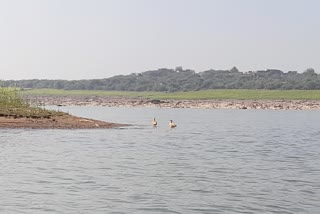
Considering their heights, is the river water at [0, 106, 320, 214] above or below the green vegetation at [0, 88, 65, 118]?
below

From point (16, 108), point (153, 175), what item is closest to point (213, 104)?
point (16, 108)

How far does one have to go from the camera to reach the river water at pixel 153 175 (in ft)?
59.4

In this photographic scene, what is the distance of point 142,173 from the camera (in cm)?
2459

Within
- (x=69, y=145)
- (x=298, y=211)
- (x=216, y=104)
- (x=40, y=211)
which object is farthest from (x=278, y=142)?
(x=216, y=104)

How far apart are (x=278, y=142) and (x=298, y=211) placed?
2561 cm

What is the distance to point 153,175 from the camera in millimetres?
24109

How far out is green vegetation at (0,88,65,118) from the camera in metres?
50.6

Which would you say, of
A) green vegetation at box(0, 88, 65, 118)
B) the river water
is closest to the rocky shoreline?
green vegetation at box(0, 88, 65, 118)

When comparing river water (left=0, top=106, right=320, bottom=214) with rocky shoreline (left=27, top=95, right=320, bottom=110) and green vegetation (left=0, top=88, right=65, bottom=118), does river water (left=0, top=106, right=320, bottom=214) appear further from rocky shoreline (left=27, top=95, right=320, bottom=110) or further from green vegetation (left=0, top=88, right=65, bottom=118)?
rocky shoreline (left=27, top=95, right=320, bottom=110)

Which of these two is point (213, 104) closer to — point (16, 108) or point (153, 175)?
point (16, 108)

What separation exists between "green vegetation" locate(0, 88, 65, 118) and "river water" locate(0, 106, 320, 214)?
9.30 meters

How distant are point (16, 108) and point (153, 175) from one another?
102ft

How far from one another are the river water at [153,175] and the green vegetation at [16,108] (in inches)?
366

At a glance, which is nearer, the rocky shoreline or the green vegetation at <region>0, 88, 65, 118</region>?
the green vegetation at <region>0, 88, 65, 118</region>
